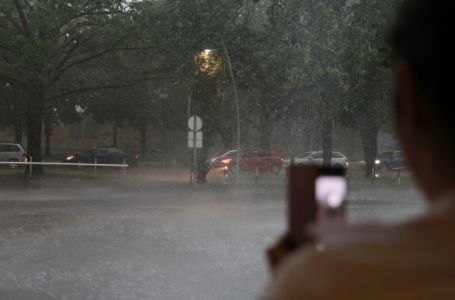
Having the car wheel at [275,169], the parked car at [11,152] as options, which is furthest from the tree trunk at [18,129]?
the car wheel at [275,169]

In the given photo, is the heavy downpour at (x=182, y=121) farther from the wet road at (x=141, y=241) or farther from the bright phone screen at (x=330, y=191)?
the bright phone screen at (x=330, y=191)

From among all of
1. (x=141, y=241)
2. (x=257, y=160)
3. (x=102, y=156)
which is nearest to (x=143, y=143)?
(x=102, y=156)

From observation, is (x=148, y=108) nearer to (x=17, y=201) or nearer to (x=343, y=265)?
(x=17, y=201)

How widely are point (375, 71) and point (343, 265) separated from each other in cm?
3186

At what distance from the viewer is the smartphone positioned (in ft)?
3.35

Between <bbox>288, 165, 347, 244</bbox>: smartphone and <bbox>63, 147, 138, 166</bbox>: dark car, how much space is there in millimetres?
50057

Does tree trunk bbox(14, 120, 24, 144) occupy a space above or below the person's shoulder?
above

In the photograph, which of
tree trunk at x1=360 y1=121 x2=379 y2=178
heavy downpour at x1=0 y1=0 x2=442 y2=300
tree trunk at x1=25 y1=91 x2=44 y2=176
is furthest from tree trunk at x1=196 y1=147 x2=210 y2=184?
tree trunk at x1=360 y1=121 x2=379 y2=178

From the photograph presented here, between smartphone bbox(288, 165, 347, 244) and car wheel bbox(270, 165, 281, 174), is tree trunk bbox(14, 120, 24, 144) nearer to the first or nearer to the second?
car wheel bbox(270, 165, 281, 174)

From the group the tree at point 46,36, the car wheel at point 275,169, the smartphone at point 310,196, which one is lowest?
the car wheel at point 275,169

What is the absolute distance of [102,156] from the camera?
170ft

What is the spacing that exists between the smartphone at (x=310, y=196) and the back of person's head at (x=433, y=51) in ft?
0.54

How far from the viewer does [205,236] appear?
519 inches

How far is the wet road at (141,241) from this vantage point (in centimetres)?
834
